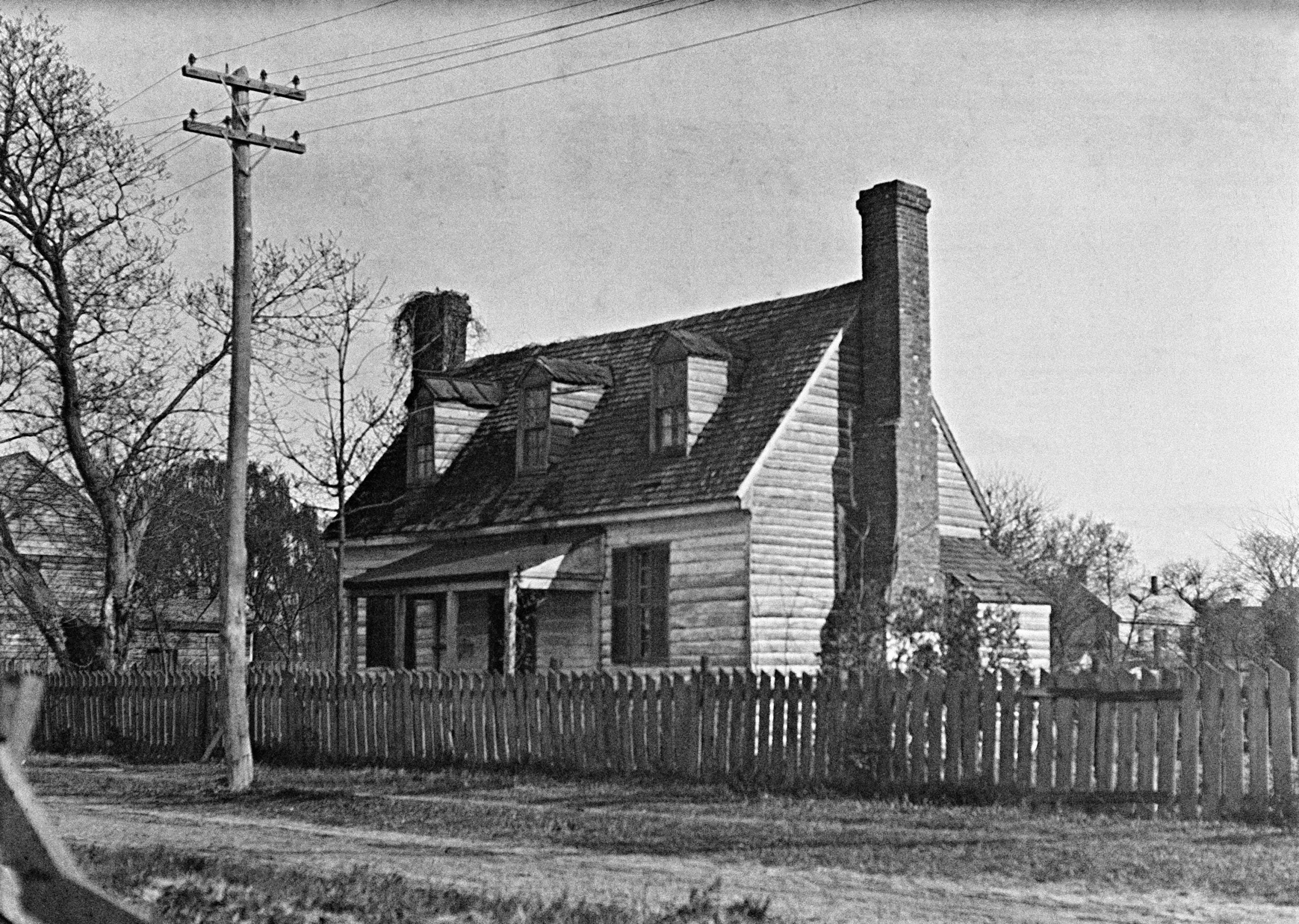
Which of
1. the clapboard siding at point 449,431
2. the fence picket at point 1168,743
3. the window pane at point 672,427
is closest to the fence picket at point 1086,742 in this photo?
the fence picket at point 1168,743

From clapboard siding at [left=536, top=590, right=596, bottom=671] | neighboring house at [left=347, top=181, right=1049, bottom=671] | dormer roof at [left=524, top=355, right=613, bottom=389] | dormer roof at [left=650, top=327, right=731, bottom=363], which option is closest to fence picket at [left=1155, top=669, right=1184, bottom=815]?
neighboring house at [left=347, top=181, right=1049, bottom=671]

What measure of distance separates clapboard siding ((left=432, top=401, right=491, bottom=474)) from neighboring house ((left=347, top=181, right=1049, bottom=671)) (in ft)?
5.00

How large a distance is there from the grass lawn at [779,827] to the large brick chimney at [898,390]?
8686 mm

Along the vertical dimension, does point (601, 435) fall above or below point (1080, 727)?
Answer: above

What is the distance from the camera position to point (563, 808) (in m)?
16.2

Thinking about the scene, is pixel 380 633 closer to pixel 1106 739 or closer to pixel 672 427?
pixel 672 427

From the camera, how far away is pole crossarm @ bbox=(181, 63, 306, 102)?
2000 centimetres

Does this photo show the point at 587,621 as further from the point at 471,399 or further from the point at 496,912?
the point at 496,912

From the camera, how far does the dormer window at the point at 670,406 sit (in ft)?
88.0

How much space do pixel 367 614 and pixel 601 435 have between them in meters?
7.14

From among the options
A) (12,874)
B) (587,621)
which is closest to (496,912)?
(12,874)

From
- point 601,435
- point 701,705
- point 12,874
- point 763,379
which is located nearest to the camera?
point 12,874

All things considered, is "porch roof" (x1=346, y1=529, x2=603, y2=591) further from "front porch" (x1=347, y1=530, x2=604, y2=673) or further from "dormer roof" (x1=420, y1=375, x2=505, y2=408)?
"dormer roof" (x1=420, y1=375, x2=505, y2=408)

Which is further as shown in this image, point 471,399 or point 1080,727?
point 471,399
